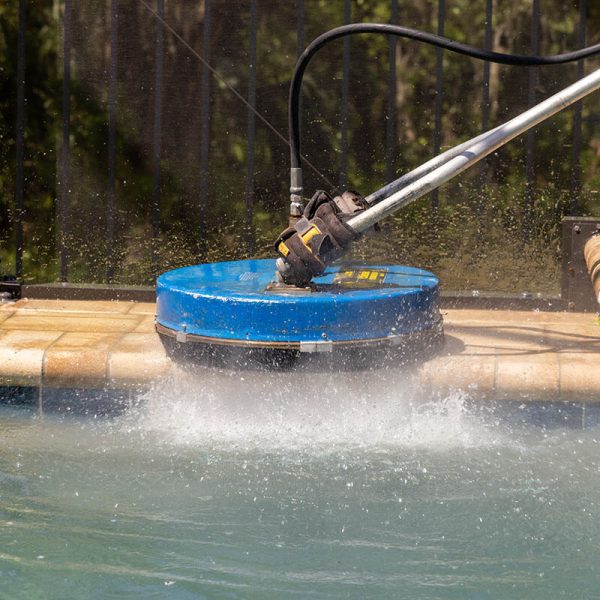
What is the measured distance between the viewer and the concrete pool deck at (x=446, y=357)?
546 centimetres

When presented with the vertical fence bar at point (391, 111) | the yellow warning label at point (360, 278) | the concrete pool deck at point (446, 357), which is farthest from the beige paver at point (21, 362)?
the vertical fence bar at point (391, 111)

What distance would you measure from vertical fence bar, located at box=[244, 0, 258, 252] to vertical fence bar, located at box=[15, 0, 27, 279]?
1154 millimetres

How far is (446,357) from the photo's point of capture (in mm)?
5598

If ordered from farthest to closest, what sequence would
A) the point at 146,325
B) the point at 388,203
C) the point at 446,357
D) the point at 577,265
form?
the point at 577,265 < the point at 146,325 < the point at 446,357 < the point at 388,203

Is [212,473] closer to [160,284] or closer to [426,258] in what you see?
[160,284]

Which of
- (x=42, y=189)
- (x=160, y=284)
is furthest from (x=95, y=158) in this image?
(x=160, y=284)

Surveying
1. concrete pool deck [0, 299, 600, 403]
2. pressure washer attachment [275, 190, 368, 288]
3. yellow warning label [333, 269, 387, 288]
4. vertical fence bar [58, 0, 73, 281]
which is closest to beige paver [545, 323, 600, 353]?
concrete pool deck [0, 299, 600, 403]

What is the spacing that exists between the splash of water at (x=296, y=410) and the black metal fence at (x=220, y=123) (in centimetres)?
166

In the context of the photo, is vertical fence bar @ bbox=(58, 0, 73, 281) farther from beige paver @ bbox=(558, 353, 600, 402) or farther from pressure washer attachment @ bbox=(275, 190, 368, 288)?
beige paver @ bbox=(558, 353, 600, 402)

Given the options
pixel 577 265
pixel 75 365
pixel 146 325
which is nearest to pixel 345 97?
pixel 577 265

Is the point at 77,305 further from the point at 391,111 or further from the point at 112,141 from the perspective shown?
the point at 391,111

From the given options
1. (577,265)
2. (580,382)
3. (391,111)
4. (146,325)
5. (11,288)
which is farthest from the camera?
(11,288)

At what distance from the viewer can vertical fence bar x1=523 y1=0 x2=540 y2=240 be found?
22.1ft

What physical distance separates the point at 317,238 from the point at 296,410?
71 cm
